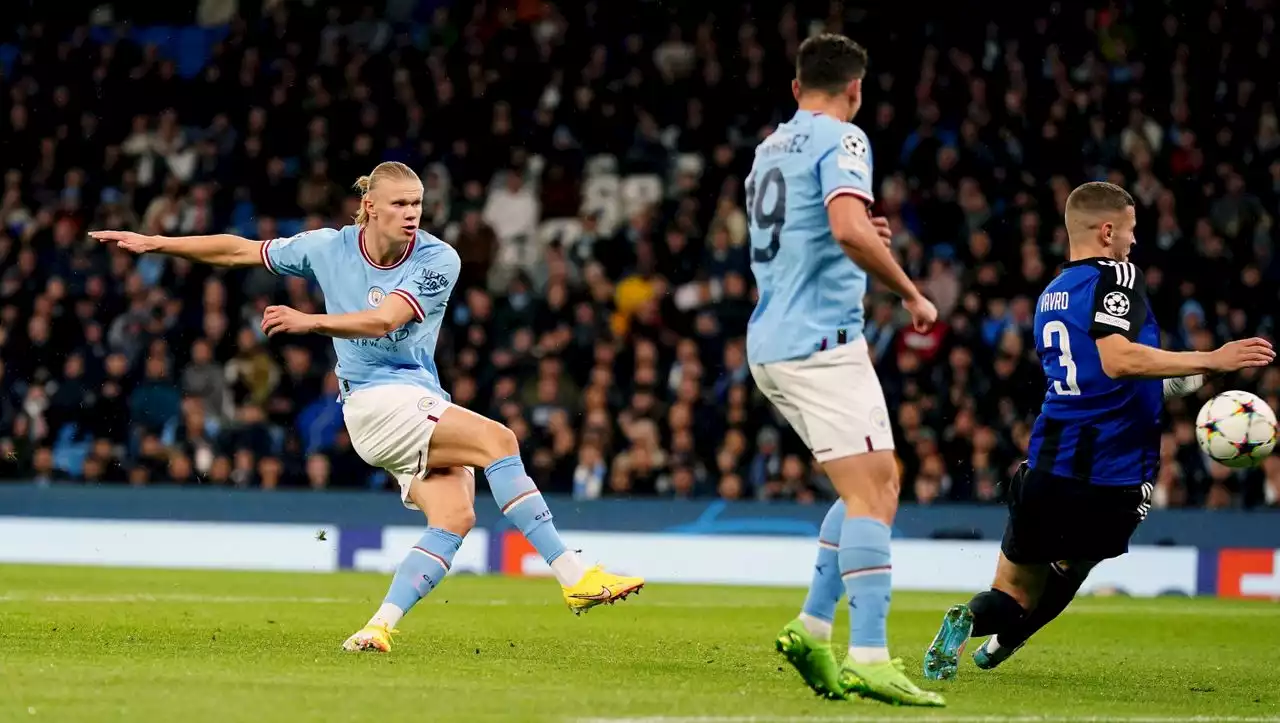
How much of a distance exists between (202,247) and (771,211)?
2.71m

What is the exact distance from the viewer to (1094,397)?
23.7ft

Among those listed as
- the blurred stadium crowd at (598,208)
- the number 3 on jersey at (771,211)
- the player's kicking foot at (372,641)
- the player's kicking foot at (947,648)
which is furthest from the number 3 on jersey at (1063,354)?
the blurred stadium crowd at (598,208)

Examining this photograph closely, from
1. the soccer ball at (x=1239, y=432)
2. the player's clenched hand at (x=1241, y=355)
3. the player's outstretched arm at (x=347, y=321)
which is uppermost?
the player's outstretched arm at (x=347, y=321)

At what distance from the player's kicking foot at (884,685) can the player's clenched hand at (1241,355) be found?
6.24 feet

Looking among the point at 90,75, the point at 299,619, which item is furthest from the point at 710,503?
the point at 90,75

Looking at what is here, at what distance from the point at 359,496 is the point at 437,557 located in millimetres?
8081

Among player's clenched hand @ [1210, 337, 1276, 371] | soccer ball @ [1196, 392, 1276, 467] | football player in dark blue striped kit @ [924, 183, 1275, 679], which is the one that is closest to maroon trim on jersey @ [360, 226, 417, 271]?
football player in dark blue striped kit @ [924, 183, 1275, 679]

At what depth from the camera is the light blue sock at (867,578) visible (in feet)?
19.6

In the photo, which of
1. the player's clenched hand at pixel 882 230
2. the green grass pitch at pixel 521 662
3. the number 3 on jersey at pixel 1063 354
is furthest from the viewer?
the number 3 on jersey at pixel 1063 354

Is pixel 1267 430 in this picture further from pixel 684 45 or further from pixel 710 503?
pixel 684 45

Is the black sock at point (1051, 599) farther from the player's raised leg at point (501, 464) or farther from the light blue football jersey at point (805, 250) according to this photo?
the light blue football jersey at point (805, 250)

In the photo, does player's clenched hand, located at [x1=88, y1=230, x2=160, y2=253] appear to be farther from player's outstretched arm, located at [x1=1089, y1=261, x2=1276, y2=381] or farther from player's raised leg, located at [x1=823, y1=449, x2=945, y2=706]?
player's outstretched arm, located at [x1=1089, y1=261, x2=1276, y2=381]

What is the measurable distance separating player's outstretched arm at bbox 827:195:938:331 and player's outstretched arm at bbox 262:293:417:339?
2103 millimetres

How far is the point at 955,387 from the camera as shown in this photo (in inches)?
637
